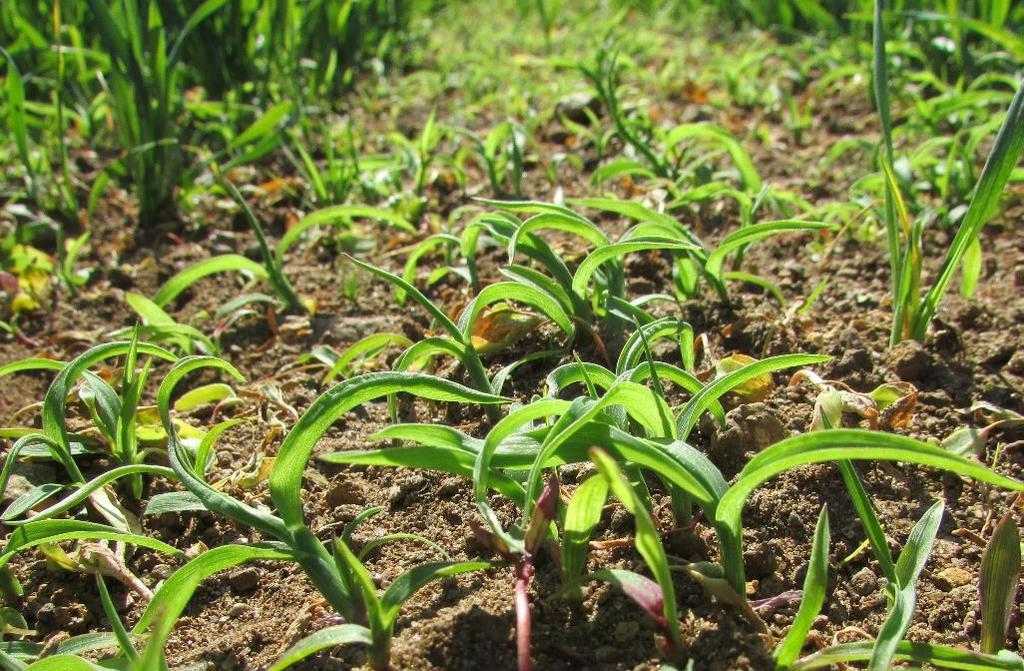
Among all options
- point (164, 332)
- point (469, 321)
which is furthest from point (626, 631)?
point (164, 332)

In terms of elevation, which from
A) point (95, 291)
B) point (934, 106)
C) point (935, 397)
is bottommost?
point (95, 291)

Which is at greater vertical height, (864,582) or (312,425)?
(312,425)

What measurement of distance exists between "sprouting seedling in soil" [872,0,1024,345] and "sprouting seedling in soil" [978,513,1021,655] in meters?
0.63

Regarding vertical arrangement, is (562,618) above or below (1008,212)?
below

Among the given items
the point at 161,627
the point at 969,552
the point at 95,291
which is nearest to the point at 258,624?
the point at 161,627

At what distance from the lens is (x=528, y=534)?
1200 mm

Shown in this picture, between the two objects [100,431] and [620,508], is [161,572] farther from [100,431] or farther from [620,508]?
[620,508]

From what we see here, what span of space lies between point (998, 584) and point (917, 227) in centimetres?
80

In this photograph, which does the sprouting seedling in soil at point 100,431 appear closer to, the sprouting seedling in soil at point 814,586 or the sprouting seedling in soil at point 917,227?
the sprouting seedling in soil at point 814,586

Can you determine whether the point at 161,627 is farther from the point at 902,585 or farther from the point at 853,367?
the point at 853,367

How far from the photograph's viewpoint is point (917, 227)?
1.77 meters

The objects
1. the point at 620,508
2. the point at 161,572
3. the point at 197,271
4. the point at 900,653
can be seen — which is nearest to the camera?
the point at 900,653

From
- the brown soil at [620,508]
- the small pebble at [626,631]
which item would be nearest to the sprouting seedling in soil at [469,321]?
the brown soil at [620,508]

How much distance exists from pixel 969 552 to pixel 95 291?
84.6 inches
